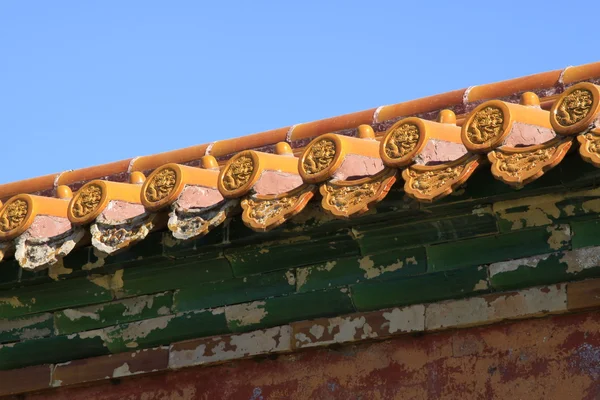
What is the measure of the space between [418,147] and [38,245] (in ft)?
5.05

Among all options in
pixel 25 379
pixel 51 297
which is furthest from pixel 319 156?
pixel 25 379

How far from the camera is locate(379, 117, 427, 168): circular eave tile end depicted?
168 inches

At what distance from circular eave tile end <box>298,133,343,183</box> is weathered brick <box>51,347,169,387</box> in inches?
42.5

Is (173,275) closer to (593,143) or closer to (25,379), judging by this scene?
(25,379)

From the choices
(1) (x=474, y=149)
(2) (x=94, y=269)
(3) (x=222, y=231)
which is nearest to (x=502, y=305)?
(1) (x=474, y=149)

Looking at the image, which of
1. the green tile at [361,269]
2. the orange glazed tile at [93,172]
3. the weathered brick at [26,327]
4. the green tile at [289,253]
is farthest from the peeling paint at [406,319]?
the orange glazed tile at [93,172]

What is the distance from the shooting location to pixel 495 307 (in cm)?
454

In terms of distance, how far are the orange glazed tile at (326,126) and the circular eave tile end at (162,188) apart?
1178 millimetres

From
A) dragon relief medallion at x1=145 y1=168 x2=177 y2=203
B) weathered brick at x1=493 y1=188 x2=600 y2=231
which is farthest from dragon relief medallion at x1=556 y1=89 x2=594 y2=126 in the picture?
dragon relief medallion at x1=145 y1=168 x2=177 y2=203

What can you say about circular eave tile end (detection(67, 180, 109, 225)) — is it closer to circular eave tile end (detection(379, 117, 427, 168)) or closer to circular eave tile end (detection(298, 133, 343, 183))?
circular eave tile end (detection(298, 133, 343, 183))

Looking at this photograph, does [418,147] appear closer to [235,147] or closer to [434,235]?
[434,235]

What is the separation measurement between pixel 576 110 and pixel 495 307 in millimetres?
810

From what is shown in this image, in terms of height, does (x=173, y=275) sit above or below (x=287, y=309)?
above

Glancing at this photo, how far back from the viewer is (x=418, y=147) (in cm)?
426
